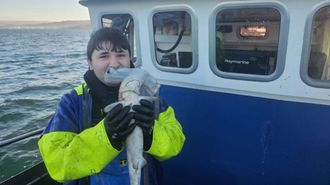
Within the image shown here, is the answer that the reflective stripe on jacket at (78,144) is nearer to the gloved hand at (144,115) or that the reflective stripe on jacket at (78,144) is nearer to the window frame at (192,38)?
the gloved hand at (144,115)

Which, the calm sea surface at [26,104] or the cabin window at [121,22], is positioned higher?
the cabin window at [121,22]

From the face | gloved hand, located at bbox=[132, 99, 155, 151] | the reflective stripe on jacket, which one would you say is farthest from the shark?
the face

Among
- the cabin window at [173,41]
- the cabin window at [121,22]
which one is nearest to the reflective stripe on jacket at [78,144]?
the cabin window at [173,41]

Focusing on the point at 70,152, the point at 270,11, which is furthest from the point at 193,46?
the point at 70,152

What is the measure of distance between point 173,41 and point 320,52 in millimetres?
1618

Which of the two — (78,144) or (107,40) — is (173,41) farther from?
(78,144)

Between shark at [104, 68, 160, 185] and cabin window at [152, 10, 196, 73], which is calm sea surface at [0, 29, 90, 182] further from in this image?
shark at [104, 68, 160, 185]

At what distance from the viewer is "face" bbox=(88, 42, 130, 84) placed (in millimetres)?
2203

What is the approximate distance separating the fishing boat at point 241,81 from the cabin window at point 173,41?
0.5 inches

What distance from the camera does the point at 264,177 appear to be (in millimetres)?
3191

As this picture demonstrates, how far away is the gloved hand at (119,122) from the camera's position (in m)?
1.79

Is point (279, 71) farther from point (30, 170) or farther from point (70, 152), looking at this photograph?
point (30, 170)

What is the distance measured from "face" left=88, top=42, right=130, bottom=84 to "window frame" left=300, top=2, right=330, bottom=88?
1.59 meters

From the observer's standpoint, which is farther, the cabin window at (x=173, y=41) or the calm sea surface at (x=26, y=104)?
the calm sea surface at (x=26, y=104)
